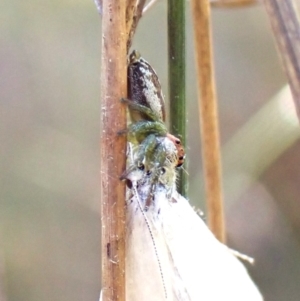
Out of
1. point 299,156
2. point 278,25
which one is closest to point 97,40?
point 299,156

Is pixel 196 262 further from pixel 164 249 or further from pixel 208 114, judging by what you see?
pixel 208 114

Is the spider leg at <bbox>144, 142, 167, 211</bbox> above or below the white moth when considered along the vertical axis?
above

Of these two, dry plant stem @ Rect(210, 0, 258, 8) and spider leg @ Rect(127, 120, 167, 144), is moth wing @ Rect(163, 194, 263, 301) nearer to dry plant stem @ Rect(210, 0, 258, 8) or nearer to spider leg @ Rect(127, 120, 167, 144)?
spider leg @ Rect(127, 120, 167, 144)

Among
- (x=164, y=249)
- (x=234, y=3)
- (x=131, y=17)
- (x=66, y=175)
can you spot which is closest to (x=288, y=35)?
(x=131, y=17)

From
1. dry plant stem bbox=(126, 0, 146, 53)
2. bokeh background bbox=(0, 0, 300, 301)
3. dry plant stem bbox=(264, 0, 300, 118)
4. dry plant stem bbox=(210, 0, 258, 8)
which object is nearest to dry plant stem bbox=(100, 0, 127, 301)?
dry plant stem bbox=(126, 0, 146, 53)

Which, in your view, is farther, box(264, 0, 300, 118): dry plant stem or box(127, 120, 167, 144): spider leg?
box(127, 120, 167, 144): spider leg

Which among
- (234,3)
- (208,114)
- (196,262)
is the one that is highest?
(234,3)

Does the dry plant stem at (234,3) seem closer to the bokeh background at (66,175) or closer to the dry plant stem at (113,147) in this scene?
the dry plant stem at (113,147)
